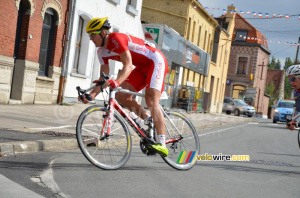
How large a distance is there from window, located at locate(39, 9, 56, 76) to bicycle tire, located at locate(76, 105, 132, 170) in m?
11.7

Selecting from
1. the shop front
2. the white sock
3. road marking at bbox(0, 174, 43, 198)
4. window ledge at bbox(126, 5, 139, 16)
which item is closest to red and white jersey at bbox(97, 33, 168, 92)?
the white sock

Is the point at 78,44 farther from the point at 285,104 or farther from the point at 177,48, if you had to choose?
the point at 285,104

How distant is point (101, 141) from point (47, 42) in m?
12.2

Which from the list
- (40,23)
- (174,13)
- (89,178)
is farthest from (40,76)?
(174,13)

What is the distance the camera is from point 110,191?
490 cm


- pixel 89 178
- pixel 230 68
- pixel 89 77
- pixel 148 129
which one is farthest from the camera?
pixel 230 68

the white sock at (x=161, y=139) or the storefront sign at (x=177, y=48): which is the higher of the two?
the storefront sign at (x=177, y=48)

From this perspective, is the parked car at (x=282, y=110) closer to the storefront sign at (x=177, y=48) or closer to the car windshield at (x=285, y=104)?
the car windshield at (x=285, y=104)

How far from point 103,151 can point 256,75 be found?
201 ft

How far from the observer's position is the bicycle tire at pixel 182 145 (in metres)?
6.69

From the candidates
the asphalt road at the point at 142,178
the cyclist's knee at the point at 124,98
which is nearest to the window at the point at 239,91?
the asphalt road at the point at 142,178

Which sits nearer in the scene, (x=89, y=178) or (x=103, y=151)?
(x=89, y=178)

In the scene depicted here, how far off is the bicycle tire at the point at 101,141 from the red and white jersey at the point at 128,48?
0.69m

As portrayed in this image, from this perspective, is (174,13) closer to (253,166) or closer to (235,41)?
(253,166)
